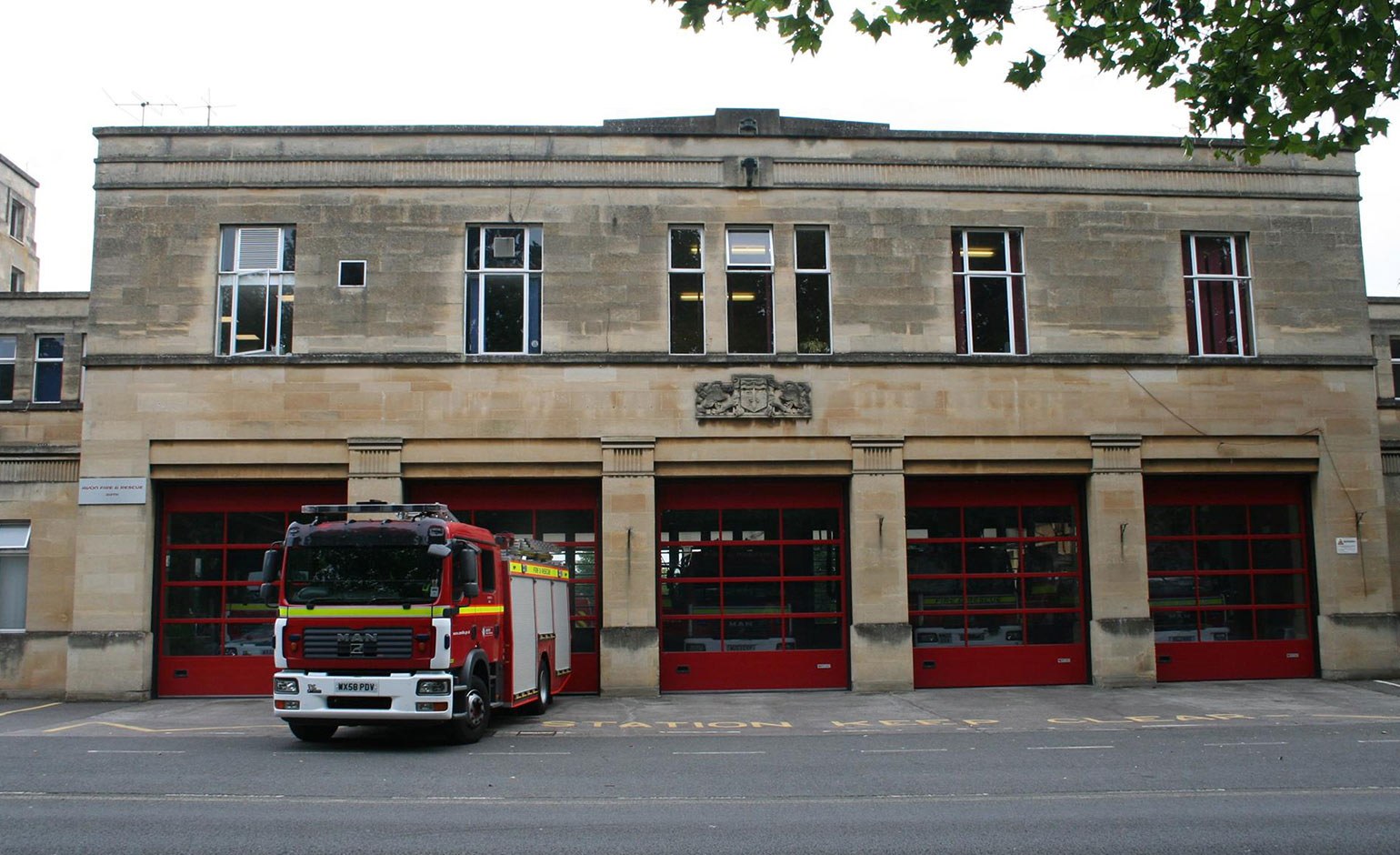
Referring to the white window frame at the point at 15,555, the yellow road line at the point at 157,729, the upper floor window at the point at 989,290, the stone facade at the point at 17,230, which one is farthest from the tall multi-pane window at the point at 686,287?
the stone facade at the point at 17,230

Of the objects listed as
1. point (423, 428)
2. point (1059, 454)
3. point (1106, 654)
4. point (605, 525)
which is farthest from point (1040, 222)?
point (423, 428)

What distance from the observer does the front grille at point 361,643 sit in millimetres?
12859

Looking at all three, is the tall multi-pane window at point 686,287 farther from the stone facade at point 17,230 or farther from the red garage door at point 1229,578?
the stone facade at point 17,230

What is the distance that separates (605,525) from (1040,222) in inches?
385

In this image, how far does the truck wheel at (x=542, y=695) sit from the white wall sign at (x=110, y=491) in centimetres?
786

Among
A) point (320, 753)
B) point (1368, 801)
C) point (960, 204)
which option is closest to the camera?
point (1368, 801)

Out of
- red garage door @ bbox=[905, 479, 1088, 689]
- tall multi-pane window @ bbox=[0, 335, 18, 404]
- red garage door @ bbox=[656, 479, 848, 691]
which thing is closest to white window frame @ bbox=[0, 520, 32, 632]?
tall multi-pane window @ bbox=[0, 335, 18, 404]

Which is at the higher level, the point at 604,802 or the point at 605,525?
the point at 605,525

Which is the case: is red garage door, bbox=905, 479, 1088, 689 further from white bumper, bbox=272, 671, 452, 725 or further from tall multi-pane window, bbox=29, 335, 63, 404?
tall multi-pane window, bbox=29, 335, 63, 404

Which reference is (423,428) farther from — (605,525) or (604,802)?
(604,802)

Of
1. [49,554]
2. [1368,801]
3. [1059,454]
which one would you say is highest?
[1059,454]

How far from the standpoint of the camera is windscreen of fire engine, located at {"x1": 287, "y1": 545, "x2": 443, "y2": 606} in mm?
13094

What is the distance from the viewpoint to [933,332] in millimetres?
20391

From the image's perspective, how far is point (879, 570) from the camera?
773 inches
